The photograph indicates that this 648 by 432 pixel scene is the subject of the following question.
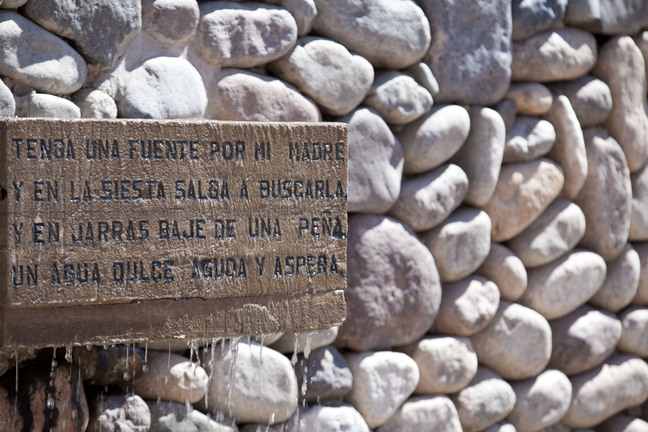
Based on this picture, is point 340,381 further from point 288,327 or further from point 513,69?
point 513,69

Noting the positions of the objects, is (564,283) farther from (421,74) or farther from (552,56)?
(421,74)

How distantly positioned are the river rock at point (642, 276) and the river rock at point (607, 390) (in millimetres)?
204

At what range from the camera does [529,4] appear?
2.71 metres

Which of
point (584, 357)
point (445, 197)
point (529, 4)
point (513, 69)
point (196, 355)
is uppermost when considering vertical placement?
point (529, 4)

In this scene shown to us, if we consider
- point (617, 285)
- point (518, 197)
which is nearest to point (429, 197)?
point (518, 197)

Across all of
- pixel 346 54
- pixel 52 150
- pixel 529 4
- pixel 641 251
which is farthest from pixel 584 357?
pixel 52 150

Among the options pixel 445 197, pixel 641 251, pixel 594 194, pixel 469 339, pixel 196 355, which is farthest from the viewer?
pixel 641 251

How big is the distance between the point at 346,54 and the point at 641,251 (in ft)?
4.67

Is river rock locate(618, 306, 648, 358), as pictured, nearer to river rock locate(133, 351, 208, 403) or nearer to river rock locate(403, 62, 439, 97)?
river rock locate(403, 62, 439, 97)

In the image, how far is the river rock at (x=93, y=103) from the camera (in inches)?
73.8

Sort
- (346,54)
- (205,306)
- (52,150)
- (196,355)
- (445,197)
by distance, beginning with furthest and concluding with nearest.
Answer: (445,197) < (346,54) < (196,355) < (205,306) < (52,150)

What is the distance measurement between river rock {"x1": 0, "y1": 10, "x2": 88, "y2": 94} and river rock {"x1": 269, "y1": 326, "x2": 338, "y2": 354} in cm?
83

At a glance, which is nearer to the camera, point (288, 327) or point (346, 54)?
point (288, 327)

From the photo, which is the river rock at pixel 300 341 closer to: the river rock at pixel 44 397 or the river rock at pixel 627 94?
the river rock at pixel 44 397
